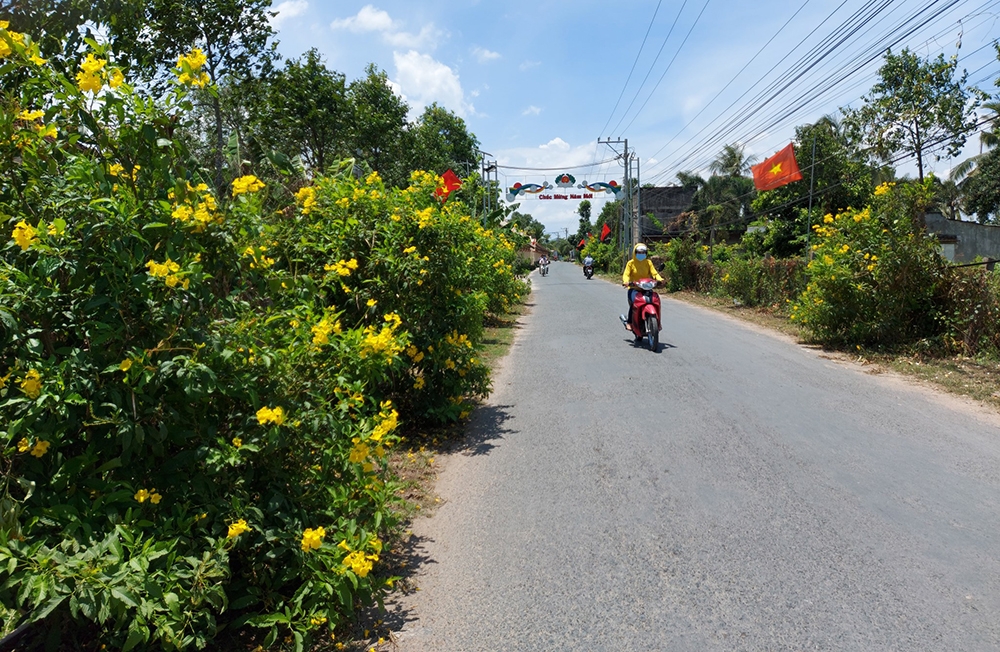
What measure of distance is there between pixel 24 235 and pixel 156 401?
2.43ft

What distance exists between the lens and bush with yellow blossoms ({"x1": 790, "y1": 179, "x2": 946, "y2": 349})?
9562 millimetres

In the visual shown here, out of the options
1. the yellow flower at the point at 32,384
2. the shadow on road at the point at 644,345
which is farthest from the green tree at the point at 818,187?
the yellow flower at the point at 32,384

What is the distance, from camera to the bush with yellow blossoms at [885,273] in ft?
31.4

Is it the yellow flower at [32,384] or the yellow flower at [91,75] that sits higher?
the yellow flower at [91,75]

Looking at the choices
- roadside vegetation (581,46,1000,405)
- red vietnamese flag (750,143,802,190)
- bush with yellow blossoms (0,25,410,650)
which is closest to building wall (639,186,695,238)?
roadside vegetation (581,46,1000,405)

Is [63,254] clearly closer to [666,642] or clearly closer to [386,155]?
[666,642]

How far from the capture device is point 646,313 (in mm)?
10281

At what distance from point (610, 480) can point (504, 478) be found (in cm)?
81

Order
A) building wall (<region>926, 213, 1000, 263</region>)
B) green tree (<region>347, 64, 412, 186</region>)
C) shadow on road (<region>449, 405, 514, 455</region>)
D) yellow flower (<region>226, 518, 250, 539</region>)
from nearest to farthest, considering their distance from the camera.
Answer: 1. yellow flower (<region>226, 518, 250, 539</region>)
2. shadow on road (<region>449, 405, 514, 455</region>)
3. green tree (<region>347, 64, 412, 186</region>)
4. building wall (<region>926, 213, 1000, 263</region>)

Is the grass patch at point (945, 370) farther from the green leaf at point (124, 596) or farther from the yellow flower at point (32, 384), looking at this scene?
the yellow flower at point (32, 384)

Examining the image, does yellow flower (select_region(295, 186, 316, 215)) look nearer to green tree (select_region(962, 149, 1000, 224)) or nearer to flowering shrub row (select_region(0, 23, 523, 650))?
flowering shrub row (select_region(0, 23, 523, 650))

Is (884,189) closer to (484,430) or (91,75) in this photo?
(484,430)

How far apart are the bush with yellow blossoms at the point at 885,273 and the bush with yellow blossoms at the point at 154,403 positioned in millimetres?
9182

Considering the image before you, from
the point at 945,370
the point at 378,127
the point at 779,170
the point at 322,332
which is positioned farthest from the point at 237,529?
the point at 779,170
